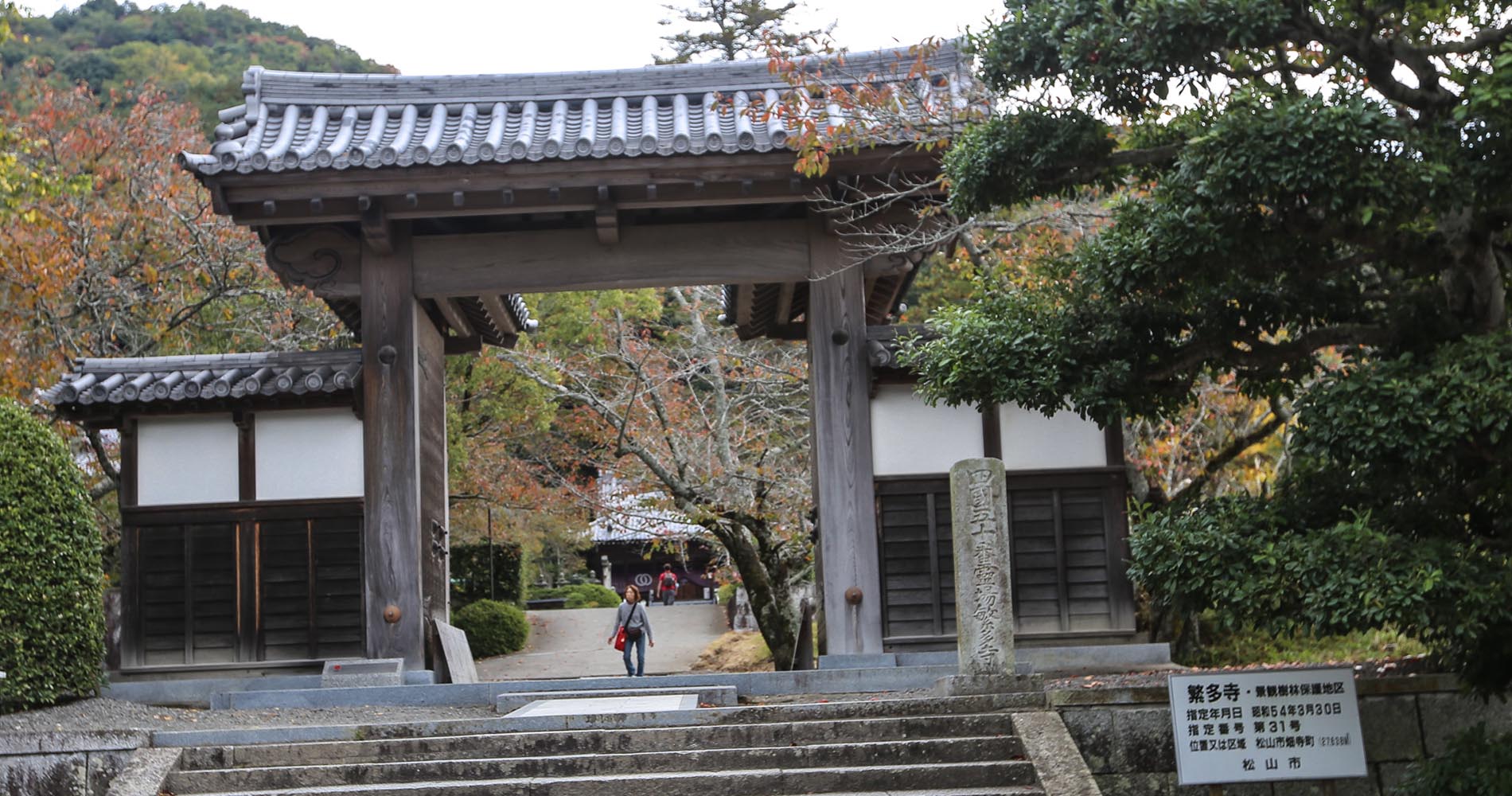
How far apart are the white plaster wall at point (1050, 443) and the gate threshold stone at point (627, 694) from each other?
3455mm

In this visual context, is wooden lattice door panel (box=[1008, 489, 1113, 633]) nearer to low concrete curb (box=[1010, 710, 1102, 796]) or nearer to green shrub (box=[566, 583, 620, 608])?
low concrete curb (box=[1010, 710, 1102, 796])

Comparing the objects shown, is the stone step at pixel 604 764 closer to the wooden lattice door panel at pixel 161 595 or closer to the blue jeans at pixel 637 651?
the wooden lattice door panel at pixel 161 595

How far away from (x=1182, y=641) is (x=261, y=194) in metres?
12.5

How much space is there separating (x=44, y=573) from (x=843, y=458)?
22.3ft

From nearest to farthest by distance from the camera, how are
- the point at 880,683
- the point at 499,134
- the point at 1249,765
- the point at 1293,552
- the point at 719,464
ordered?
the point at 1293,552, the point at 1249,765, the point at 880,683, the point at 499,134, the point at 719,464

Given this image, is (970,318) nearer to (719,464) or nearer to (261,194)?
(261,194)

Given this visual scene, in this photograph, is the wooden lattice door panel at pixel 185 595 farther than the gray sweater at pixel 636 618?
No

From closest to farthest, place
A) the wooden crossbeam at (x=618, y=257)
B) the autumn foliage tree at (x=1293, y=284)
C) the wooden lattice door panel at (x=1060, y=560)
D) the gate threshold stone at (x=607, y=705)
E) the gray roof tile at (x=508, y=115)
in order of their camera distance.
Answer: the autumn foliage tree at (x=1293, y=284), the gate threshold stone at (x=607, y=705), the gray roof tile at (x=508, y=115), the wooden lattice door panel at (x=1060, y=560), the wooden crossbeam at (x=618, y=257)

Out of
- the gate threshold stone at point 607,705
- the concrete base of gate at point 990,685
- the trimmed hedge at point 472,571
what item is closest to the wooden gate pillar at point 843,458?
the gate threshold stone at point 607,705

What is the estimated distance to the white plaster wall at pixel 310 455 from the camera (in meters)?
12.8

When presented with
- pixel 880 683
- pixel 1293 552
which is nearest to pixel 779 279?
pixel 880 683

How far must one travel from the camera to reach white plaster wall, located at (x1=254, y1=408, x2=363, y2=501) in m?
12.8

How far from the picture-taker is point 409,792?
28.0ft

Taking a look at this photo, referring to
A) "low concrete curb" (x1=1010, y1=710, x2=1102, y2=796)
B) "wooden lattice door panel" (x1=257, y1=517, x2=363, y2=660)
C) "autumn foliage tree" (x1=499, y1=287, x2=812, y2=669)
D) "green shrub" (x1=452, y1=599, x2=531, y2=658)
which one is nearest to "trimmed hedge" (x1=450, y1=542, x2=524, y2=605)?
"green shrub" (x1=452, y1=599, x2=531, y2=658)
